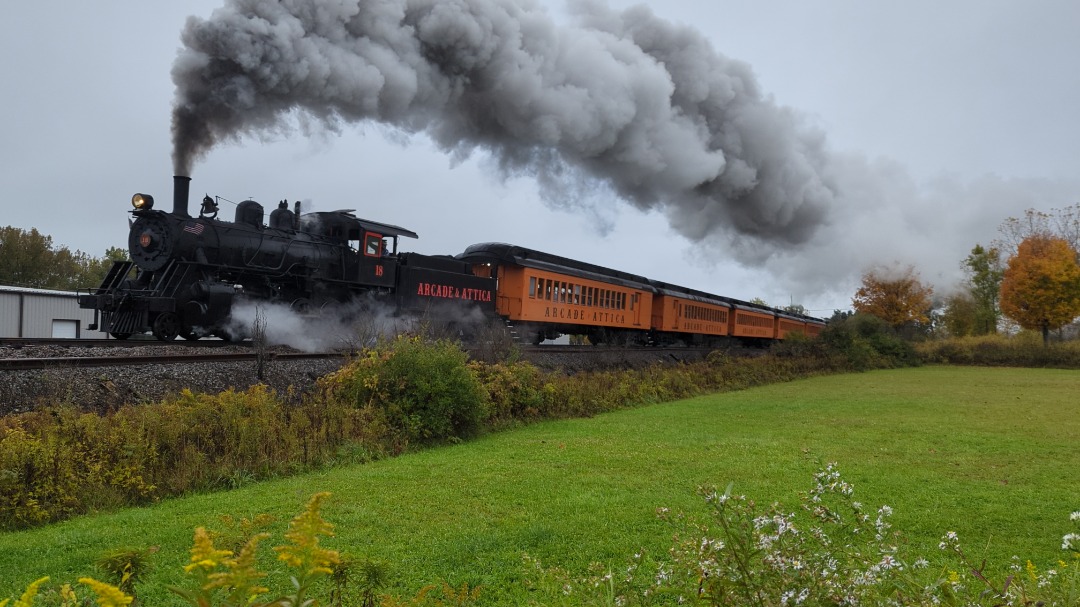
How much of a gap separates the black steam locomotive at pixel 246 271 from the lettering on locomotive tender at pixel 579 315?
10.3 feet

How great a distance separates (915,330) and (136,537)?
54.8 metres

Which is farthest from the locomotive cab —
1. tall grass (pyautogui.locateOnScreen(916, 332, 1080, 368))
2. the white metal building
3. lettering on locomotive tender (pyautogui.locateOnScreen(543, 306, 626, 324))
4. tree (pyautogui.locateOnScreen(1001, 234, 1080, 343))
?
tree (pyautogui.locateOnScreen(1001, 234, 1080, 343))

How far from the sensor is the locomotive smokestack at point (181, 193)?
566 inches

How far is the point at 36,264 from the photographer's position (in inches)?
1881

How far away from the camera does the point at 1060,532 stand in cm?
579

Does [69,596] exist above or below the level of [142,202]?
below

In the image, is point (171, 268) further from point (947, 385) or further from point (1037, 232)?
point (1037, 232)

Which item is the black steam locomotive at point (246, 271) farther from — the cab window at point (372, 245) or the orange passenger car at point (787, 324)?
the orange passenger car at point (787, 324)

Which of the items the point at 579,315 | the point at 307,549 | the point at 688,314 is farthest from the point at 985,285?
the point at 307,549

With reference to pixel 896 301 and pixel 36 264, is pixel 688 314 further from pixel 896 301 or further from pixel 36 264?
pixel 36 264

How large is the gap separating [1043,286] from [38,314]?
47.5 meters

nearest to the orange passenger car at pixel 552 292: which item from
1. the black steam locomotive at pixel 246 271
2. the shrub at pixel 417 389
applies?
the black steam locomotive at pixel 246 271

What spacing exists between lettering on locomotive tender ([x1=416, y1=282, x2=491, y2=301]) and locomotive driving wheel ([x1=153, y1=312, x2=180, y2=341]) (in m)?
6.23

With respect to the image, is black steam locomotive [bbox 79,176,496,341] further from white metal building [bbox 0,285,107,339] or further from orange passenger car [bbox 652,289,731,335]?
white metal building [bbox 0,285,107,339]
